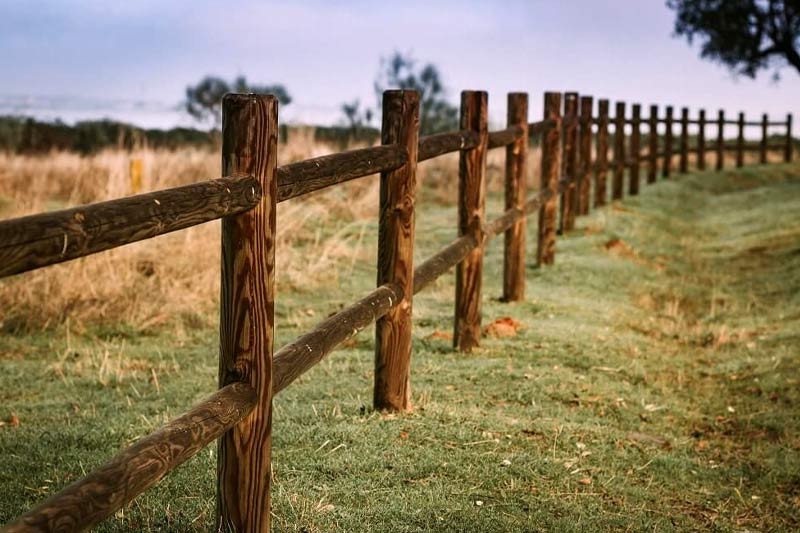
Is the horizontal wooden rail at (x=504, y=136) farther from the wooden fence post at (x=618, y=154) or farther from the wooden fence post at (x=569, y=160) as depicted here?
the wooden fence post at (x=618, y=154)

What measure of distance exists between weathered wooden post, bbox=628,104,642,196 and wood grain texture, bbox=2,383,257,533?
1664 cm

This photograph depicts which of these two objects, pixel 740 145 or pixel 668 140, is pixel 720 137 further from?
pixel 668 140

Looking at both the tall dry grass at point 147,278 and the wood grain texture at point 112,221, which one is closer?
the wood grain texture at point 112,221

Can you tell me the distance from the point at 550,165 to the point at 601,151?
649 centimetres

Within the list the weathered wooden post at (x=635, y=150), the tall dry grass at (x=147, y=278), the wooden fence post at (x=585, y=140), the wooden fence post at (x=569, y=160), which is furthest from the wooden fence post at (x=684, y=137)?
the tall dry grass at (x=147, y=278)

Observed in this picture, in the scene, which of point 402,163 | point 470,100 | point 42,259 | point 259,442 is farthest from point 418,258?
point 42,259

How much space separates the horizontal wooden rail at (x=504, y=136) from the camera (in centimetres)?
730

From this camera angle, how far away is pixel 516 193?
335 inches

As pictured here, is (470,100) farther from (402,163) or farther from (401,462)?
(401,462)

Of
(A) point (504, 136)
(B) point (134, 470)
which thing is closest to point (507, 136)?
(A) point (504, 136)

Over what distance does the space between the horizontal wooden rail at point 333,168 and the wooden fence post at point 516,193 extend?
3646mm

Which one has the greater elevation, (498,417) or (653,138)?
(653,138)

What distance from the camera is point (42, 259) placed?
2.21m

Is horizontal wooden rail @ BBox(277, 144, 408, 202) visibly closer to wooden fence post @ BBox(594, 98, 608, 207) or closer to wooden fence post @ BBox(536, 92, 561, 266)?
wooden fence post @ BBox(536, 92, 561, 266)
